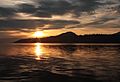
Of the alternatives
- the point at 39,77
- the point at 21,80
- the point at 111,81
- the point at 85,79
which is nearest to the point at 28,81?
the point at 21,80

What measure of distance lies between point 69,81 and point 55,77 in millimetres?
2617

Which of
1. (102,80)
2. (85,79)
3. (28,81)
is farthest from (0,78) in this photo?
(102,80)

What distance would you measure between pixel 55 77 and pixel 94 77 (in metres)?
4.13

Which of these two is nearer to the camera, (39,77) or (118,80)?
(118,80)

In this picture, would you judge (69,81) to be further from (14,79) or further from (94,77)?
(14,79)

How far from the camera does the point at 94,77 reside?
87.6 feet

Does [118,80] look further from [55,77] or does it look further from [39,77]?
[39,77]

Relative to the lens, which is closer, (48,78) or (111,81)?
(111,81)

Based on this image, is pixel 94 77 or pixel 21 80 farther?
pixel 94 77

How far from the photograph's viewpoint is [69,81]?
2486 cm

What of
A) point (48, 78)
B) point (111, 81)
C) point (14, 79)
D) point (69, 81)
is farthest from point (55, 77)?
point (111, 81)

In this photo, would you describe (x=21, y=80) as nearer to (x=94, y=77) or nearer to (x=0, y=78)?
(x=0, y=78)

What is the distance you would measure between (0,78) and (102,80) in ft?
33.8

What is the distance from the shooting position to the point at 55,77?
88.8ft
